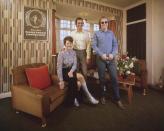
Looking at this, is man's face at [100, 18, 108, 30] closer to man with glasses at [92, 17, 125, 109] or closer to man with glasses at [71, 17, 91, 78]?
man with glasses at [92, 17, 125, 109]

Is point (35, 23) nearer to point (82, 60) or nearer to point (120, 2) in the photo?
point (82, 60)

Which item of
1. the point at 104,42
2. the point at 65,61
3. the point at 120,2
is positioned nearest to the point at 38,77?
the point at 65,61

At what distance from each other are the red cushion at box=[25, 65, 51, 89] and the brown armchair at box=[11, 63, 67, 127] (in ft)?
0.30

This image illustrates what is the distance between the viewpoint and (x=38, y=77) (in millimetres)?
2650

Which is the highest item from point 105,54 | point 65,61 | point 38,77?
point 105,54

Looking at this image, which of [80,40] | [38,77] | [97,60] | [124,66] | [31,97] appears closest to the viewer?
[31,97]

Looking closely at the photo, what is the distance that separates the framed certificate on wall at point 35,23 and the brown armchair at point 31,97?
4.46ft

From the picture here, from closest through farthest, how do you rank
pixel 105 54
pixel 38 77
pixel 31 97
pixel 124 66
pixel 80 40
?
pixel 31 97
pixel 38 77
pixel 105 54
pixel 124 66
pixel 80 40

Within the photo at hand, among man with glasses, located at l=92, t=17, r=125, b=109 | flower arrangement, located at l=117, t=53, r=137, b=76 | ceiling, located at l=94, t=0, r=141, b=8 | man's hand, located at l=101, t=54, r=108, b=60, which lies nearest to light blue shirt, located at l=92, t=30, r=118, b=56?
man with glasses, located at l=92, t=17, r=125, b=109

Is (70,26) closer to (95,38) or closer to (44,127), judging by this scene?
(95,38)

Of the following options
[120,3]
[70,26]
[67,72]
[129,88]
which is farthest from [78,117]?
[70,26]

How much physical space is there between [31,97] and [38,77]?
0.56 meters

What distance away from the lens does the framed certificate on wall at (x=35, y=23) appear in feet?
12.1

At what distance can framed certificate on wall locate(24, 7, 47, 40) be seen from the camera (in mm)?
3683
